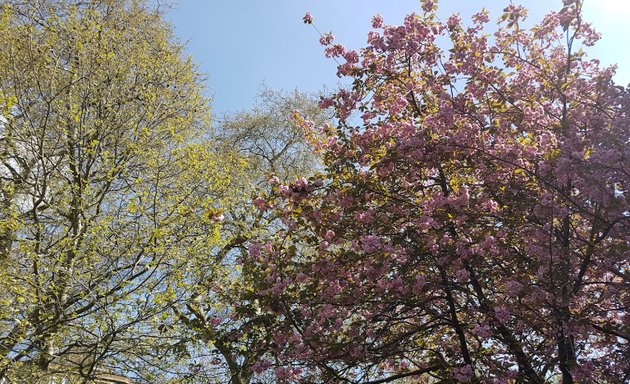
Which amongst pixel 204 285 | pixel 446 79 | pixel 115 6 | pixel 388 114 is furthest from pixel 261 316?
pixel 115 6

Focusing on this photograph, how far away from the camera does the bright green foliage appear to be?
7.00 m

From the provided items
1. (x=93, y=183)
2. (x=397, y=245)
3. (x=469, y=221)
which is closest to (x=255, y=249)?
(x=397, y=245)

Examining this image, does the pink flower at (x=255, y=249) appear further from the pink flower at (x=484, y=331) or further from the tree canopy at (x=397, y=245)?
the pink flower at (x=484, y=331)

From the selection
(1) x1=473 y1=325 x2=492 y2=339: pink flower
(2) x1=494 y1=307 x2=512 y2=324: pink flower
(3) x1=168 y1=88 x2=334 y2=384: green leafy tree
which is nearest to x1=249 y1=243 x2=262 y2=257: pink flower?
(3) x1=168 y1=88 x2=334 y2=384: green leafy tree

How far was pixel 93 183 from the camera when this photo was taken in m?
9.40

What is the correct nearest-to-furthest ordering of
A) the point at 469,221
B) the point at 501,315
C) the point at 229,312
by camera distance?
1. the point at 501,315
2. the point at 469,221
3. the point at 229,312

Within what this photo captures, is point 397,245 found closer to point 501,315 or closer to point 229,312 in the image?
point 501,315

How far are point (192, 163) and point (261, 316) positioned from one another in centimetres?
381

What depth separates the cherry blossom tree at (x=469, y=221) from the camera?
5.34 metres

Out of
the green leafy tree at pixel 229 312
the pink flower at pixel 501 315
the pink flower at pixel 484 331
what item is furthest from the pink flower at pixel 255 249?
the pink flower at pixel 501 315

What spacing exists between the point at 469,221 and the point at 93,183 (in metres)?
6.58

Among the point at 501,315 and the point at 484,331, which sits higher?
the point at 501,315

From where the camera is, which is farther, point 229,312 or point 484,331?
point 229,312

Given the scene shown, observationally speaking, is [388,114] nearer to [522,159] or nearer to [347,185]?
[347,185]
